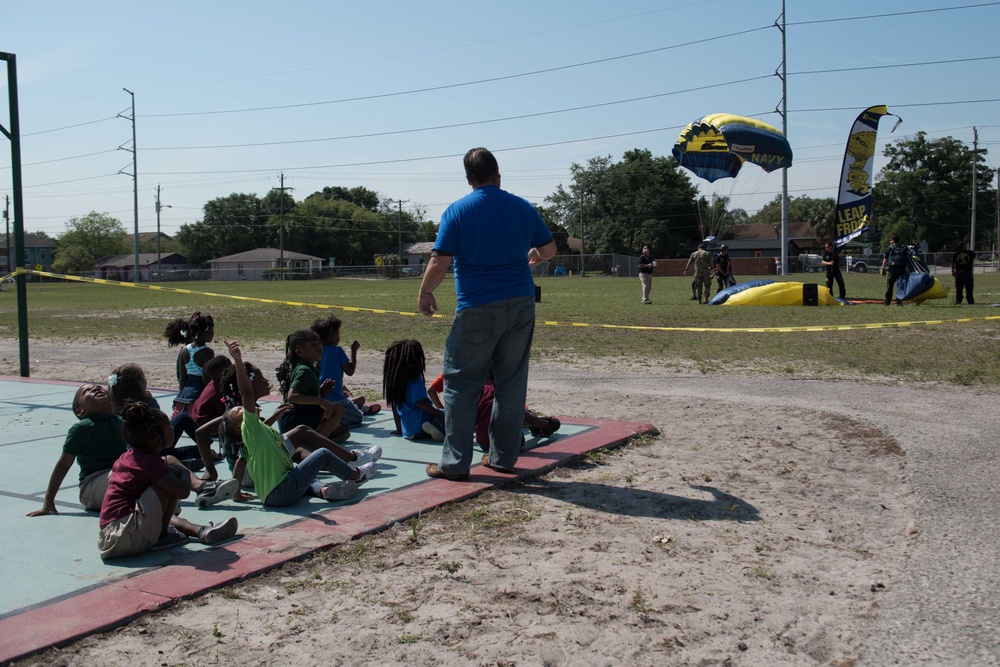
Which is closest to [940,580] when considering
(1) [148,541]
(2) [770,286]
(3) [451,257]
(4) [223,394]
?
(3) [451,257]

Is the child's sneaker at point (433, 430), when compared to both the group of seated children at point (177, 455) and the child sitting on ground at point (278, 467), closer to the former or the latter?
the group of seated children at point (177, 455)

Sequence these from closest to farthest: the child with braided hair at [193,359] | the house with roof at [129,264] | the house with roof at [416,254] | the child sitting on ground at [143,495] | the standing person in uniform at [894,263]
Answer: the child sitting on ground at [143,495] < the child with braided hair at [193,359] < the standing person in uniform at [894,263] < the house with roof at [416,254] < the house with roof at [129,264]

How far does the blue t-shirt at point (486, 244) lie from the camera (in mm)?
5484

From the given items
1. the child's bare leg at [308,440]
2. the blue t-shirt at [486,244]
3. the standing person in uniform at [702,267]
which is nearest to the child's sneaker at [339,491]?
the child's bare leg at [308,440]

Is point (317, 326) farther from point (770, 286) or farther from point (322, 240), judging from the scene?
point (322, 240)

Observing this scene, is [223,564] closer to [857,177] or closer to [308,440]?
[308,440]

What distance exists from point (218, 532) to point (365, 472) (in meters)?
1.32

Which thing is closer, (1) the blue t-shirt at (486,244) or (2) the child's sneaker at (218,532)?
(2) the child's sneaker at (218,532)

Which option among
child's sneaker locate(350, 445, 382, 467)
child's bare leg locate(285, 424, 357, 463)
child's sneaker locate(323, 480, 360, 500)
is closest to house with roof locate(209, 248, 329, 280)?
child's sneaker locate(350, 445, 382, 467)

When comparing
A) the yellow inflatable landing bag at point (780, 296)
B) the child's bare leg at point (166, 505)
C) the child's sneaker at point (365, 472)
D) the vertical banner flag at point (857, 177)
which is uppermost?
the vertical banner flag at point (857, 177)

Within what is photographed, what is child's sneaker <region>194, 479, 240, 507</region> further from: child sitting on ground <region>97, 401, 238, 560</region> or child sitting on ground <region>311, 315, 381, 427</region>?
child sitting on ground <region>311, 315, 381, 427</region>

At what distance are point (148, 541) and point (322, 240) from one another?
118m

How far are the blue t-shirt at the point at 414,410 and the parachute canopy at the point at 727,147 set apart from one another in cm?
2315

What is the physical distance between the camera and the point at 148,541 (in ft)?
13.9
